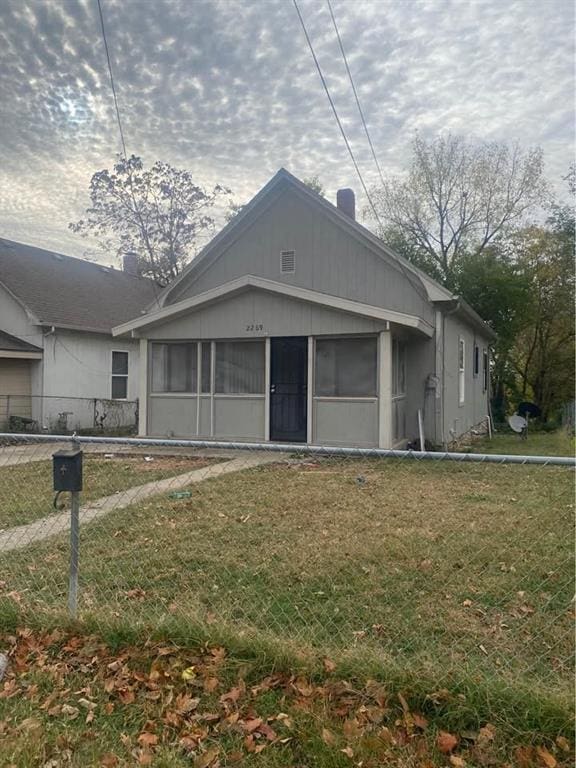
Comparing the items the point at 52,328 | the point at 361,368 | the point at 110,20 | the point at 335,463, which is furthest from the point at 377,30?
the point at 52,328

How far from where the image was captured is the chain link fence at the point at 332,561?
3.16 m

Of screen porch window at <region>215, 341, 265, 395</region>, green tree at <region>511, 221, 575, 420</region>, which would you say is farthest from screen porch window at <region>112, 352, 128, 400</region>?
green tree at <region>511, 221, 575, 420</region>

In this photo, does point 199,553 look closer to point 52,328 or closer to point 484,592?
point 484,592

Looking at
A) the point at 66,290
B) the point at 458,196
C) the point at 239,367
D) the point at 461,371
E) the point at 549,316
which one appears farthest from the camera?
the point at 458,196

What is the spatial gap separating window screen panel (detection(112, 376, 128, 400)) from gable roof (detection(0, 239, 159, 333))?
1.78 metres

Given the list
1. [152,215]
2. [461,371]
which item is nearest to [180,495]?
[461,371]

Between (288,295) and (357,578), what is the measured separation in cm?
767

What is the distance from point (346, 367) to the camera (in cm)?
1100

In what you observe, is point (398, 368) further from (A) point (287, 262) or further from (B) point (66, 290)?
(B) point (66, 290)

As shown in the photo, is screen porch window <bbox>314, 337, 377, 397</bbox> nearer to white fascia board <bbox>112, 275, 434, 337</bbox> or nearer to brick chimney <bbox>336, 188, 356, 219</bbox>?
white fascia board <bbox>112, 275, 434, 337</bbox>

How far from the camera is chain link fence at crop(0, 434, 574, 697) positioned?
3.16 metres

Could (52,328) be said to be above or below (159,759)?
above

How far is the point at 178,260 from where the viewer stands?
28.5 m

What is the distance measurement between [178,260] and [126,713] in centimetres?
2758
